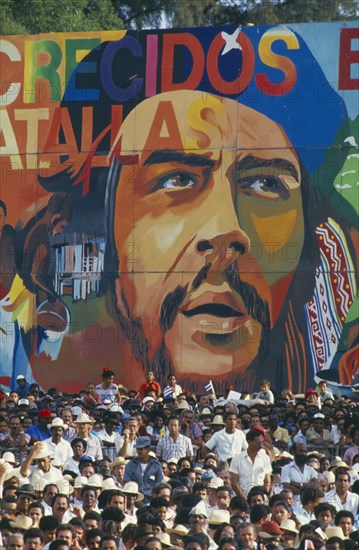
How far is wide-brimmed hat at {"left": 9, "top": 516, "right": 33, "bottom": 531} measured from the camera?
1773cm

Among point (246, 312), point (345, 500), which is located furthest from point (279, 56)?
point (345, 500)

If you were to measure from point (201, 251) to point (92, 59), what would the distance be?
17.9ft

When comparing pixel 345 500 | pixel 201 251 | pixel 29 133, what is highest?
pixel 29 133

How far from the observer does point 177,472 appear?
888 inches

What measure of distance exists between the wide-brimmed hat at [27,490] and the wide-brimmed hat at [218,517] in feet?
7.65

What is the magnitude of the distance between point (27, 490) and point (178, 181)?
708 inches

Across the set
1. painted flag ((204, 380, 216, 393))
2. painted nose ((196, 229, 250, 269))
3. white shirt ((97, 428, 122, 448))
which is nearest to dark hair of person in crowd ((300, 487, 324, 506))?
white shirt ((97, 428, 122, 448))

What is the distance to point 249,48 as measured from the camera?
122 feet

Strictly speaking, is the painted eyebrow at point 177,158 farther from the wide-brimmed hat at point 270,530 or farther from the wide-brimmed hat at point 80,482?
the wide-brimmed hat at point 270,530

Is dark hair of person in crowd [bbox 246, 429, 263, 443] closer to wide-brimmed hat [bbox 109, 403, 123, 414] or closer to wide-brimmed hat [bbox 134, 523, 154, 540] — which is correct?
wide-brimmed hat [bbox 109, 403, 123, 414]

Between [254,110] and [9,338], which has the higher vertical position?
[254,110]

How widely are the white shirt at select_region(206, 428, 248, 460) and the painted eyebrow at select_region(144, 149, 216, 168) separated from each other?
1348 cm

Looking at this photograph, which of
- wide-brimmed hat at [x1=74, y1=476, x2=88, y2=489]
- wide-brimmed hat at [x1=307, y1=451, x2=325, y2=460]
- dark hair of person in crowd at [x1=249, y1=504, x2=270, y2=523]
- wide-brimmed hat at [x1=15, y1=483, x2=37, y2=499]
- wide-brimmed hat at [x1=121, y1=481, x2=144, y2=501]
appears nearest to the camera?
dark hair of person in crowd at [x1=249, y1=504, x2=270, y2=523]

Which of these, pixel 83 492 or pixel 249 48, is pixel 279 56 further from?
pixel 83 492
